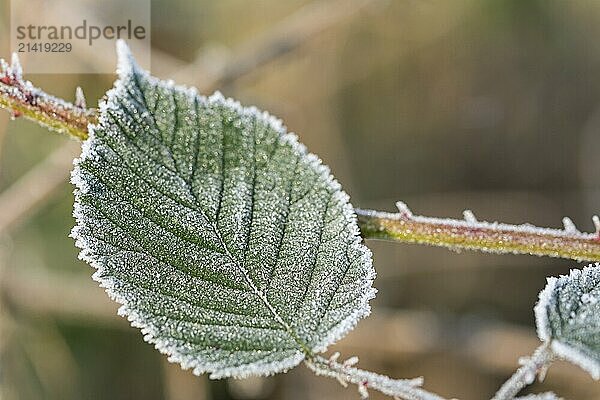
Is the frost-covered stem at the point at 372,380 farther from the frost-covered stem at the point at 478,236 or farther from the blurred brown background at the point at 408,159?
the blurred brown background at the point at 408,159

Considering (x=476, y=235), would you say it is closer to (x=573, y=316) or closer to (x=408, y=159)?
(x=573, y=316)

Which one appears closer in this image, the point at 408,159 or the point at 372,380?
the point at 372,380

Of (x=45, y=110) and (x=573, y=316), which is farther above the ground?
(x=45, y=110)

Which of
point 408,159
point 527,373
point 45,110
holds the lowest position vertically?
point 527,373

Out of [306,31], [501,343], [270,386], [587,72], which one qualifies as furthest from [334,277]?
[587,72]

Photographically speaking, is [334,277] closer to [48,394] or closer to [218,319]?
[218,319]

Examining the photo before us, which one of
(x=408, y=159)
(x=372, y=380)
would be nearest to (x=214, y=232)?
(x=372, y=380)

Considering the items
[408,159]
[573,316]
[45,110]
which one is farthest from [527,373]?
[408,159]
